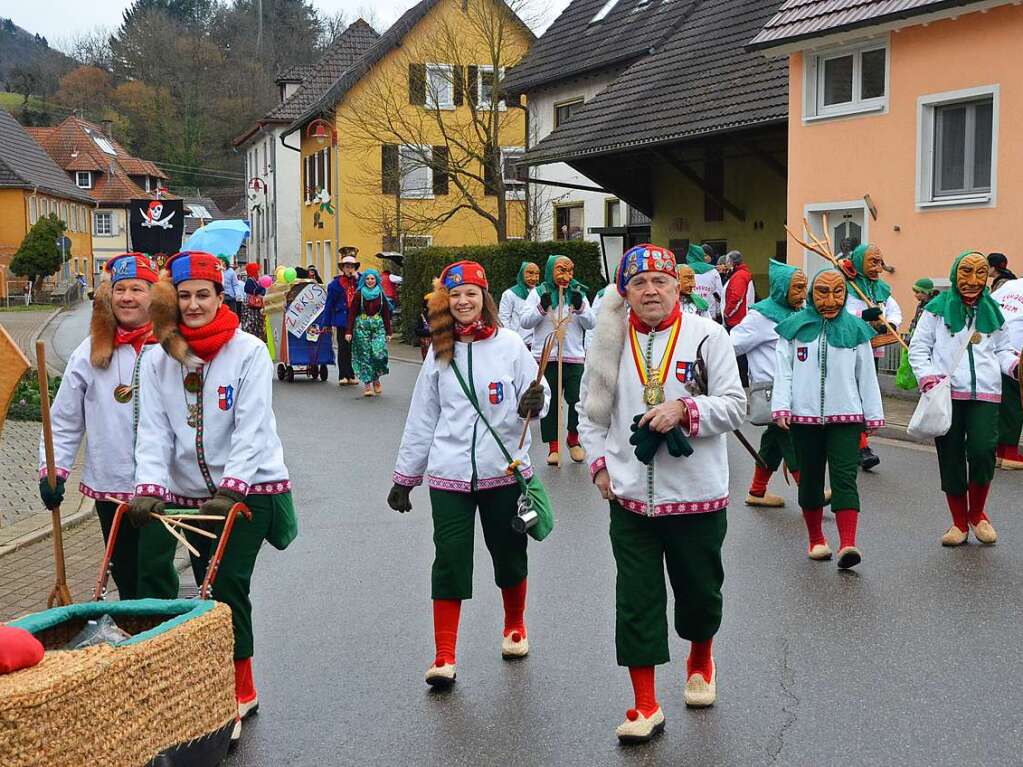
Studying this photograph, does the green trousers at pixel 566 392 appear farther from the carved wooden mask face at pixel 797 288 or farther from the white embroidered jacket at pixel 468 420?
the white embroidered jacket at pixel 468 420

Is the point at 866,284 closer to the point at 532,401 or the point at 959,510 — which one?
the point at 959,510

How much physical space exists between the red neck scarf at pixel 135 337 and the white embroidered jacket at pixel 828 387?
405 cm

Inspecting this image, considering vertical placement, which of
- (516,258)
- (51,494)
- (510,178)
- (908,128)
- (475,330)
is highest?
(510,178)

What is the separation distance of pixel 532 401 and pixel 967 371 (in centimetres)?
383

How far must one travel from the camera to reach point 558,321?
41.1 ft

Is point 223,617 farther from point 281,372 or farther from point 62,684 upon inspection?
point 281,372

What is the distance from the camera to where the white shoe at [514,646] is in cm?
626

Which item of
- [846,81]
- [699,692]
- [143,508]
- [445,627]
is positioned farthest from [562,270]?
[846,81]

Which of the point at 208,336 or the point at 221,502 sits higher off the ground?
the point at 208,336

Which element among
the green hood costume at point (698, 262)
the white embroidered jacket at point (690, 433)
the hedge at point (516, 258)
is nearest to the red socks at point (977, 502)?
the white embroidered jacket at point (690, 433)

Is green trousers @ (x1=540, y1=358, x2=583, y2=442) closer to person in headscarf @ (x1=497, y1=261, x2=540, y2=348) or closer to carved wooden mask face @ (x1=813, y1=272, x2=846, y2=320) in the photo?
person in headscarf @ (x1=497, y1=261, x2=540, y2=348)

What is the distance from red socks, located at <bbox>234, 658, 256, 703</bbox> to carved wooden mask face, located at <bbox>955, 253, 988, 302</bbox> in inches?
205

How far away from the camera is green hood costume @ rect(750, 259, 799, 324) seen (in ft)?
31.9

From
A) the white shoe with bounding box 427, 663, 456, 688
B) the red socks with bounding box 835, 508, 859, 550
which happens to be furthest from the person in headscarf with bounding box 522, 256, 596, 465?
the white shoe with bounding box 427, 663, 456, 688
